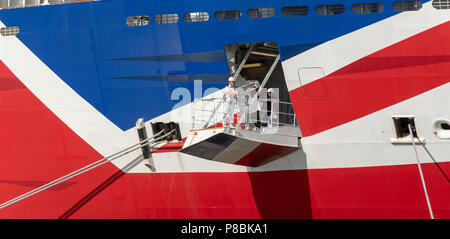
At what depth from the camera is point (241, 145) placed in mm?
4180

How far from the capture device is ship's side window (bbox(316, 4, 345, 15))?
186 inches

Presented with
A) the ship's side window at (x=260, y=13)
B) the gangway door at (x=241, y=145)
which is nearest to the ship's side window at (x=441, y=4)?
the ship's side window at (x=260, y=13)

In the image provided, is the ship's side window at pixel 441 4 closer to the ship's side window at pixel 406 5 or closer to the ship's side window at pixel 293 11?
the ship's side window at pixel 406 5

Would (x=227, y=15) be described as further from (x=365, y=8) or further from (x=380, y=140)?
(x=380, y=140)

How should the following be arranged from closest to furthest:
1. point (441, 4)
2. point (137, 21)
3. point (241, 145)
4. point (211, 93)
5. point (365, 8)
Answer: point (241, 145) → point (441, 4) → point (365, 8) → point (211, 93) → point (137, 21)

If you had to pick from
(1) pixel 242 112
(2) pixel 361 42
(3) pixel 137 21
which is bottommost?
(1) pixel 242 112

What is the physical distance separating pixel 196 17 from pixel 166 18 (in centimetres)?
39

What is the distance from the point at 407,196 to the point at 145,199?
10.6 feet

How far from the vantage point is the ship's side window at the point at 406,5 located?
4.62 m

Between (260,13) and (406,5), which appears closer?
(406,5)

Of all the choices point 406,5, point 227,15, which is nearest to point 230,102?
point 227,15

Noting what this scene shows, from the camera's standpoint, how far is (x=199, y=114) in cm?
499
